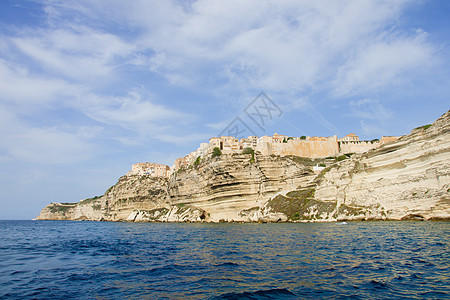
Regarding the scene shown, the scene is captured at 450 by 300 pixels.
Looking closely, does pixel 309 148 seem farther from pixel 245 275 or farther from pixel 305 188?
pixel 245 275

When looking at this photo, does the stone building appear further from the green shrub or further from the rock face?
the green shrub

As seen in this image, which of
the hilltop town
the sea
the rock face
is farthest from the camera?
the hilltop town

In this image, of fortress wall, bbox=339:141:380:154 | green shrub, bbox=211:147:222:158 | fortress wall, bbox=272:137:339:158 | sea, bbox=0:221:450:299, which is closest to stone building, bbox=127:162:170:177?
green shrub, bbox=211:147:222:158

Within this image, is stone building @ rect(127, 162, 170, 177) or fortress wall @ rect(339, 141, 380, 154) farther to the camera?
stone building @ rect(127, 162, 170, 177)

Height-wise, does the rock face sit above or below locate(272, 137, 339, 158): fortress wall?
below

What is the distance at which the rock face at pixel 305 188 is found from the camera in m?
42.1

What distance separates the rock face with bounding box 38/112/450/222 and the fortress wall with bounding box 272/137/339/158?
6520 mm

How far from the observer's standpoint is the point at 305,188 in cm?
6931

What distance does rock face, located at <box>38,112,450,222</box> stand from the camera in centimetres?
4206

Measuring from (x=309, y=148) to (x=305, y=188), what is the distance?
23.6 m

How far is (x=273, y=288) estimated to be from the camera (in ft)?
36.0

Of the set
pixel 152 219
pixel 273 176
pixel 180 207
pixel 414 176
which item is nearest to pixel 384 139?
pixel 273 176

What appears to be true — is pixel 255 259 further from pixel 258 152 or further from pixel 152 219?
pixel 152 219

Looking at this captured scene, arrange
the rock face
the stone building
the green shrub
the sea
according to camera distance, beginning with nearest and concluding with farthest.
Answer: the sea, the rock face, the green shrub, the stone building
